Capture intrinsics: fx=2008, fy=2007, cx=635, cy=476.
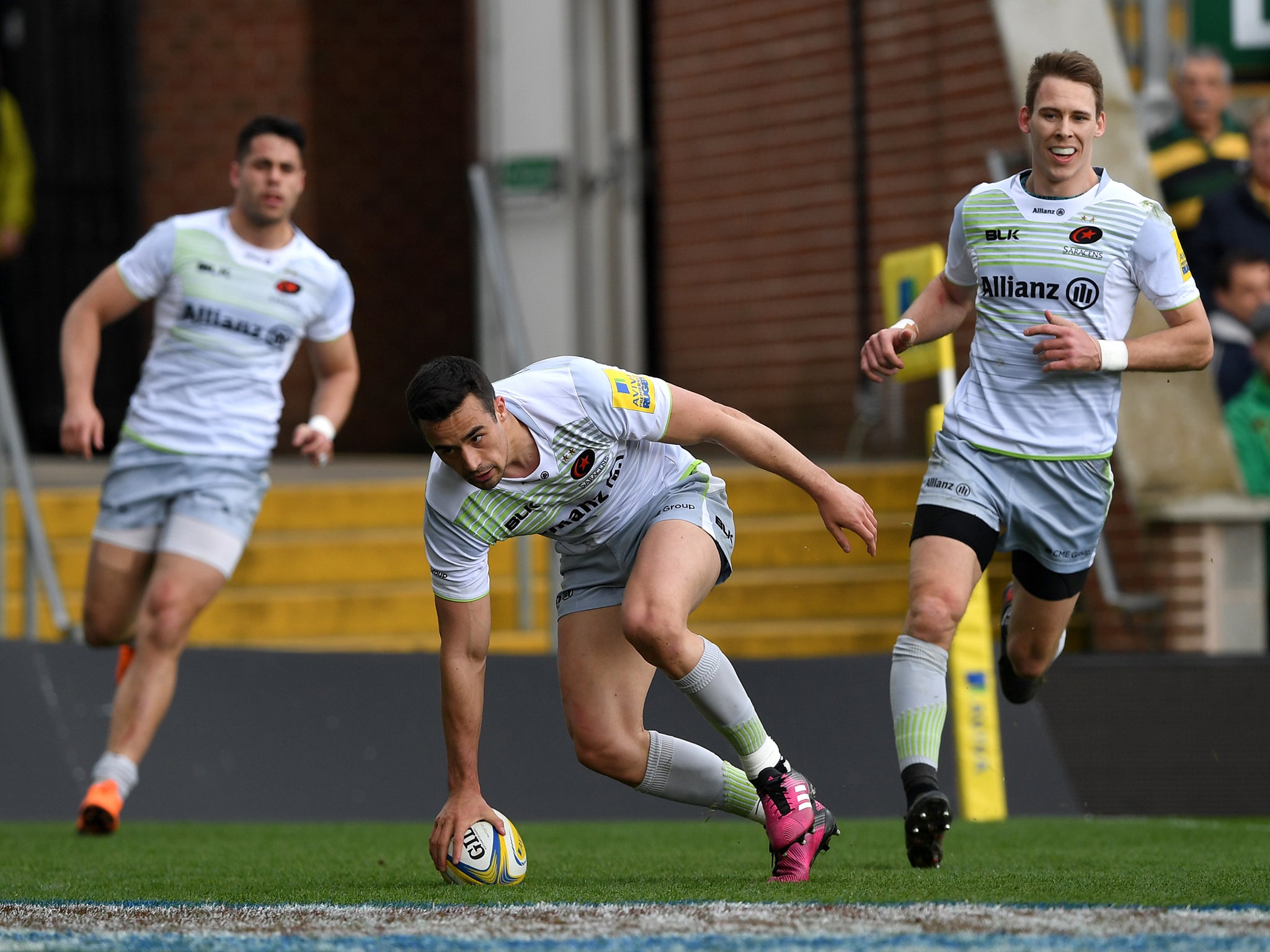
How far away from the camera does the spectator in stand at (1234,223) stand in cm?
967

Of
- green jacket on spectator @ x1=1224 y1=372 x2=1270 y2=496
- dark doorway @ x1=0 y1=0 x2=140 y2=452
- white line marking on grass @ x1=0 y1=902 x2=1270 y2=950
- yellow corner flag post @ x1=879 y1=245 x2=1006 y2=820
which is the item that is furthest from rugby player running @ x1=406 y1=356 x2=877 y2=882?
dark doorway @ x1=0 y1=0 x2=140 y2=452

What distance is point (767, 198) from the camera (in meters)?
12.6

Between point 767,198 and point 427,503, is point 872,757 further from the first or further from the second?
point 767,198

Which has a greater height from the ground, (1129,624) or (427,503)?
(427,503)

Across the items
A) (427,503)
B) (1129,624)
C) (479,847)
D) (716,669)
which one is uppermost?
(427,503)

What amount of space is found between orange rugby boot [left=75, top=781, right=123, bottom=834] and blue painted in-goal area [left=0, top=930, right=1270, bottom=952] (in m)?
2.91

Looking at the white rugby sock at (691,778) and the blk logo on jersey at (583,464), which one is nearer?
the blk logo on jersey at (583,464)

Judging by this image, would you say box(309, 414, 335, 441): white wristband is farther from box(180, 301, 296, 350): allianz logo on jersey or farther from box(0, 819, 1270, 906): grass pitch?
box(0, 819, 1270, 906): grass pitch

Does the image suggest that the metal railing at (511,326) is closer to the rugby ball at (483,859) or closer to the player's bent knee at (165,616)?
the player's bent knee at (165,616)

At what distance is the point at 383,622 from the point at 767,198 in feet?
13.6

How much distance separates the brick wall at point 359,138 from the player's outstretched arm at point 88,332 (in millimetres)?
5958

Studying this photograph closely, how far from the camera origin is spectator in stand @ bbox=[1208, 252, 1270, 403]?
31.1 ft

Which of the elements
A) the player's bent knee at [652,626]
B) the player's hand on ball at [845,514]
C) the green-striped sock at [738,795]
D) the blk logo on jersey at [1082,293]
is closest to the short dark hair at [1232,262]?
the blk logo on jersey at [1082,293]

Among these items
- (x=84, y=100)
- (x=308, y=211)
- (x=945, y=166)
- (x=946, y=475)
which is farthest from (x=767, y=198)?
(x=946, y=475)
